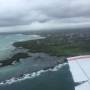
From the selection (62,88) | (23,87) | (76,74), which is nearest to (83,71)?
(76,74)

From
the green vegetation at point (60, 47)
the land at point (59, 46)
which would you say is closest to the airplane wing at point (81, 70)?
the land at point (59, 46)

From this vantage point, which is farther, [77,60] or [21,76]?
[21,76]

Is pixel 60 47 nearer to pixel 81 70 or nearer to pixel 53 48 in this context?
pixel 53 48

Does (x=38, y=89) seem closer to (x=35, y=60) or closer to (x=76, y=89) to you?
(x=76, y=89)

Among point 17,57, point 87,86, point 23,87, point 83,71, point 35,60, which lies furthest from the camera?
point 17,57

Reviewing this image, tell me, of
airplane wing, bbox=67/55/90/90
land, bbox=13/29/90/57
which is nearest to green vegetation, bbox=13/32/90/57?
land, bbox=13/29/90/57

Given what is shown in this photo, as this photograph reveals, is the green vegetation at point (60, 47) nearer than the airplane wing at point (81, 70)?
No

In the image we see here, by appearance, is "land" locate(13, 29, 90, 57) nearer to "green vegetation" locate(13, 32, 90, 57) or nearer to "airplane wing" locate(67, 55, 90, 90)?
"green vegetation" locate(13, 32, 90, 57)

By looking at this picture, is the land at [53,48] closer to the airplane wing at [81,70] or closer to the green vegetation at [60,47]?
the green vegetation at [60,47]
